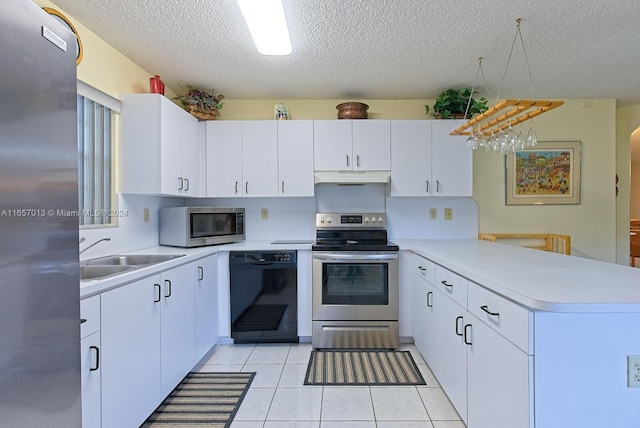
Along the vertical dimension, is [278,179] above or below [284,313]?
above

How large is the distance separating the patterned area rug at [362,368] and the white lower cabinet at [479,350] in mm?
193

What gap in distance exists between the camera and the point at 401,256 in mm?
2805

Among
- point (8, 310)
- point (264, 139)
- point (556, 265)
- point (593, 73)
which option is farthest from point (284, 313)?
point (593, 73)

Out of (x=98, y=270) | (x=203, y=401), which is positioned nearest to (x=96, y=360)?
(x=98, y=270)

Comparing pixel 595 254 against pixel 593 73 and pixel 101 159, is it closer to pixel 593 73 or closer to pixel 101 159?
pixel 593 73

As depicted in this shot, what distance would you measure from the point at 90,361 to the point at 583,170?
429cm

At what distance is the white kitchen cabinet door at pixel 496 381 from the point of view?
1134mm

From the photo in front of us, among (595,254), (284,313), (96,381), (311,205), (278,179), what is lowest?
(284,313)

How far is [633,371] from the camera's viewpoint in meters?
1.05

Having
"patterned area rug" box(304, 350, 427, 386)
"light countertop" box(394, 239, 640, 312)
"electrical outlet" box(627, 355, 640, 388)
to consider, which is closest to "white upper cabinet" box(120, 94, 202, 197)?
"patterned area rug" box(304, 350, 427, 386)

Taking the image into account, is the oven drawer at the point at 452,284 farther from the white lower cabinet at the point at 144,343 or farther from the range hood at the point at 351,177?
the white lower cabinet at the point at 144,343

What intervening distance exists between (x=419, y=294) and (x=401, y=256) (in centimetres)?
37

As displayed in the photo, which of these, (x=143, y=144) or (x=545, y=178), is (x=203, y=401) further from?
(x=545, y=178)

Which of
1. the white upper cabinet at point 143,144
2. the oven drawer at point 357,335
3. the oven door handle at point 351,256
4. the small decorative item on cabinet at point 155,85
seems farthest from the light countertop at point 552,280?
the small decorative item on cabinet at point 155,85
